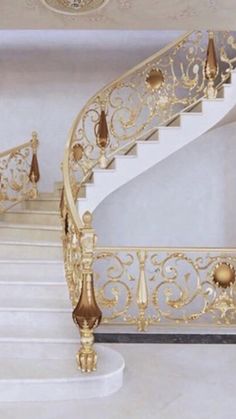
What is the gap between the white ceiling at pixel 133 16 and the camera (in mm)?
2572

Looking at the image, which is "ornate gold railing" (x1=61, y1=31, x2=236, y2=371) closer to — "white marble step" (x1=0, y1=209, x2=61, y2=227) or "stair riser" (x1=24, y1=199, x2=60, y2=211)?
"white marble step" (x1=0, y1=209, x2=61, y2=227)

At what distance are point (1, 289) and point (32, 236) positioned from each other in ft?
3.33

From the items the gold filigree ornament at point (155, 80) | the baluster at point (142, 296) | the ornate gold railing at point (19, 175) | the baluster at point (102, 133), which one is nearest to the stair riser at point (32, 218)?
the ornate gold railing at point (19, 175)

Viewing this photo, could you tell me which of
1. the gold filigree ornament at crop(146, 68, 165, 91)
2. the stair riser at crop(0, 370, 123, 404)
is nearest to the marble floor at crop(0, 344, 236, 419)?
the stair riser at crop(0, 370, 123, 404)

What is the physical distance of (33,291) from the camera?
335cm

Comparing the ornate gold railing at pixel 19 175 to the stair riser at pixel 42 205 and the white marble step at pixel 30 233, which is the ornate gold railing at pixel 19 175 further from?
the white marble step at pixel 30 233

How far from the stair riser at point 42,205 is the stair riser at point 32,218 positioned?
362mm

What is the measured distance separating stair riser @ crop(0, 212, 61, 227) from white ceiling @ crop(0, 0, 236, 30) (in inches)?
87.4

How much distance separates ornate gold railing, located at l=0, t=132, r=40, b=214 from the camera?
17.2 ft

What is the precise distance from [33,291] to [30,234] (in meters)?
1.03

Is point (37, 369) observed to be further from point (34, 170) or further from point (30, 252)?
point (34, 170)

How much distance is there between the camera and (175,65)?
234 inches

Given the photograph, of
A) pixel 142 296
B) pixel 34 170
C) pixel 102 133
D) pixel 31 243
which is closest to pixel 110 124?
pixel 102 133

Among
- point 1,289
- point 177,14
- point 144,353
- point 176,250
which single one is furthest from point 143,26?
point 144,353
